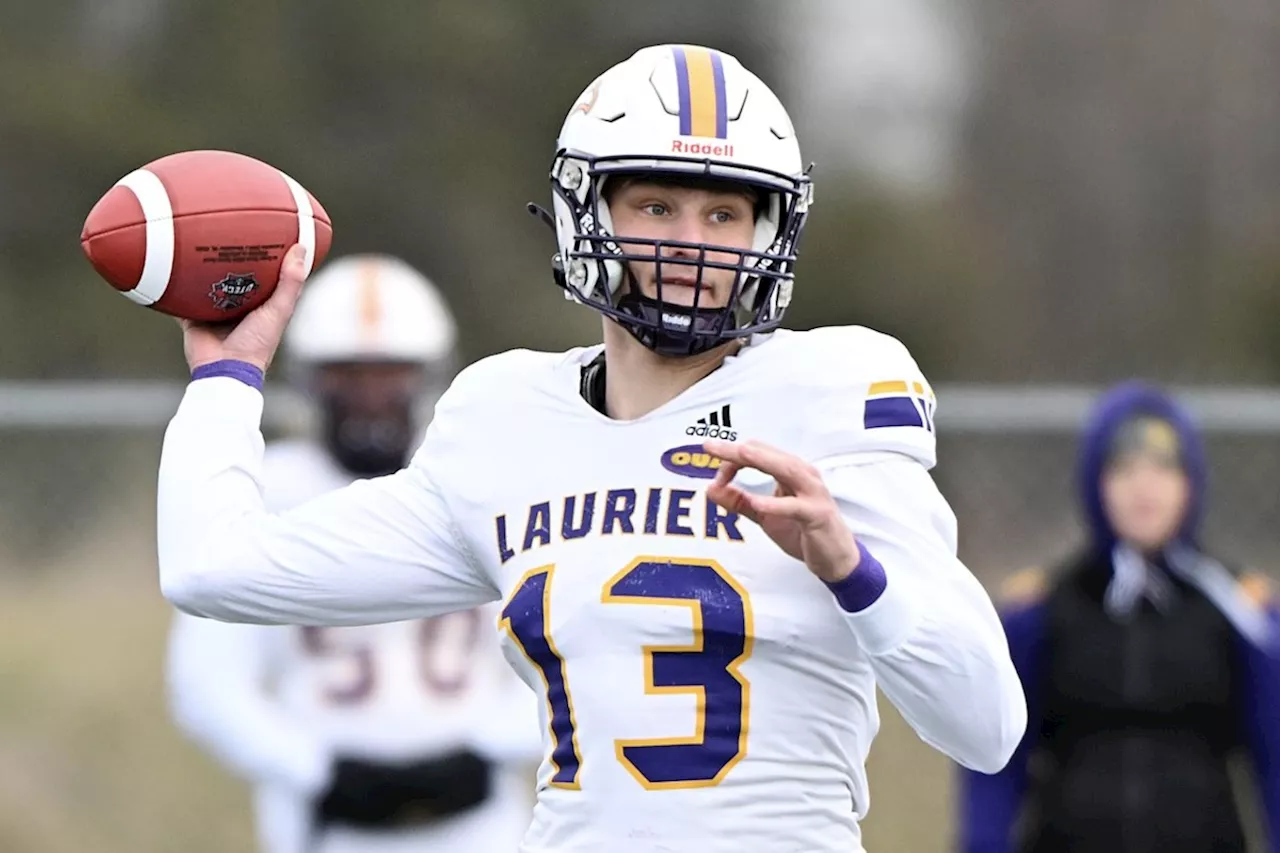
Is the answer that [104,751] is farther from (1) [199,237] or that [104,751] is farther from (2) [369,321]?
(1) [199,237]

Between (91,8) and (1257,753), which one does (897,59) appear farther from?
(1257,753)

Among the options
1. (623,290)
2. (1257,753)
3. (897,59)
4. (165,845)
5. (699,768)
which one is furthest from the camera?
(897,59)

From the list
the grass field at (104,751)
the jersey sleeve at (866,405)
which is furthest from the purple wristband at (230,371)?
the grass field at (104,751)

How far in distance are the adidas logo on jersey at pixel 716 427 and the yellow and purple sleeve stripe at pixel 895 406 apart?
0.60 ft

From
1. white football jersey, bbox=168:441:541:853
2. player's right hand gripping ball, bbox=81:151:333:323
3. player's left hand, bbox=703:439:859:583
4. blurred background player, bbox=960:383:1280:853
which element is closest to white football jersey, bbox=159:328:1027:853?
player's left hand, bbox=703:439:859:583

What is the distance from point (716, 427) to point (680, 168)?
348mm

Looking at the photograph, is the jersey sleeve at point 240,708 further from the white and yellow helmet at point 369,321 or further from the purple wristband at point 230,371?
the purple wristband at point 230,371

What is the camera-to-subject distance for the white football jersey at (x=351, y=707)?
19.4 feet

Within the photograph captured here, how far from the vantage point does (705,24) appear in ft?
54.3

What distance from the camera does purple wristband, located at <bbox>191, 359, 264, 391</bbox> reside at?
348cm

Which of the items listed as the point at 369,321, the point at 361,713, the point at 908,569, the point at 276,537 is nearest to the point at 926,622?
the point at 908,569

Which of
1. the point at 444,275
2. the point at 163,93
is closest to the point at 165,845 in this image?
the point at 444,275

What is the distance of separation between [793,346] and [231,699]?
9.91 feet

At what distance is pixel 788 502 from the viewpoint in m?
2.88
